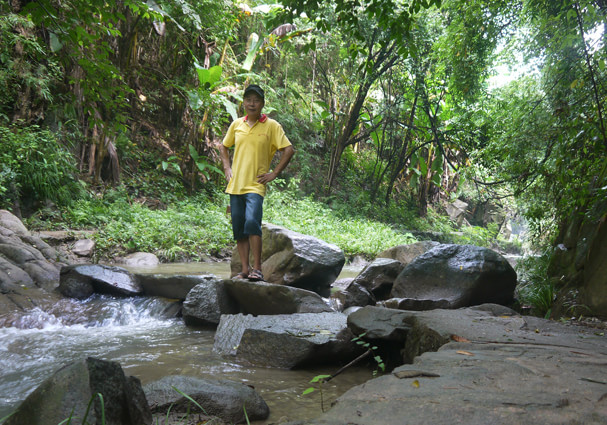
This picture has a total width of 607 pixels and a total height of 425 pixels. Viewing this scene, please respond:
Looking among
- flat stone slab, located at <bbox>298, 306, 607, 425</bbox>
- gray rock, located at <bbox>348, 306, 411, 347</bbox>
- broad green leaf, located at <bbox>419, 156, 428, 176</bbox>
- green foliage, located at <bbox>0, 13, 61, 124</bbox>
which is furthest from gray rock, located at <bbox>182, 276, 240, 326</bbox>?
broad green leaf, located at <bbox>419, 156, 428, 176</bbox>

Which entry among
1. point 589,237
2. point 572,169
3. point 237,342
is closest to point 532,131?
point 572,169

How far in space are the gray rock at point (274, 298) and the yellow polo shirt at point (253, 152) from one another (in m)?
1.00

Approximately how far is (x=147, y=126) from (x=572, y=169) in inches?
510

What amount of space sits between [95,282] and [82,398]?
14.1ft

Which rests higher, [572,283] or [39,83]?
[39,83]

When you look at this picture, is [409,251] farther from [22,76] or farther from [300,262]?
[22,76]

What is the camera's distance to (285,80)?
1666 cm

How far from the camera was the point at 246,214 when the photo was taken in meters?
4.61

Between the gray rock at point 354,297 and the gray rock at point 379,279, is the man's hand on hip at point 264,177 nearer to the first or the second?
the gray rock at point 354,297

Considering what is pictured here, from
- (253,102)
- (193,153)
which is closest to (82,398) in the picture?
(253,102)

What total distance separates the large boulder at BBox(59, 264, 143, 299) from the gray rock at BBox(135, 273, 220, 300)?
0.54 feet

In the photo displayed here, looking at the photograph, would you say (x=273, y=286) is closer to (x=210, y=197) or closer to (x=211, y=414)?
(x=211, y=414)

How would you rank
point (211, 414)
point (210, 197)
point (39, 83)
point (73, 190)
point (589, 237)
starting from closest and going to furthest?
point (211, 414) → point (589, 237) → point (39, 83) → point (73, 190) → point (210, 197)

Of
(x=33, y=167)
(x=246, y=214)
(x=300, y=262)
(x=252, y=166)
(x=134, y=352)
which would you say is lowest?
(x=134, y=352)
